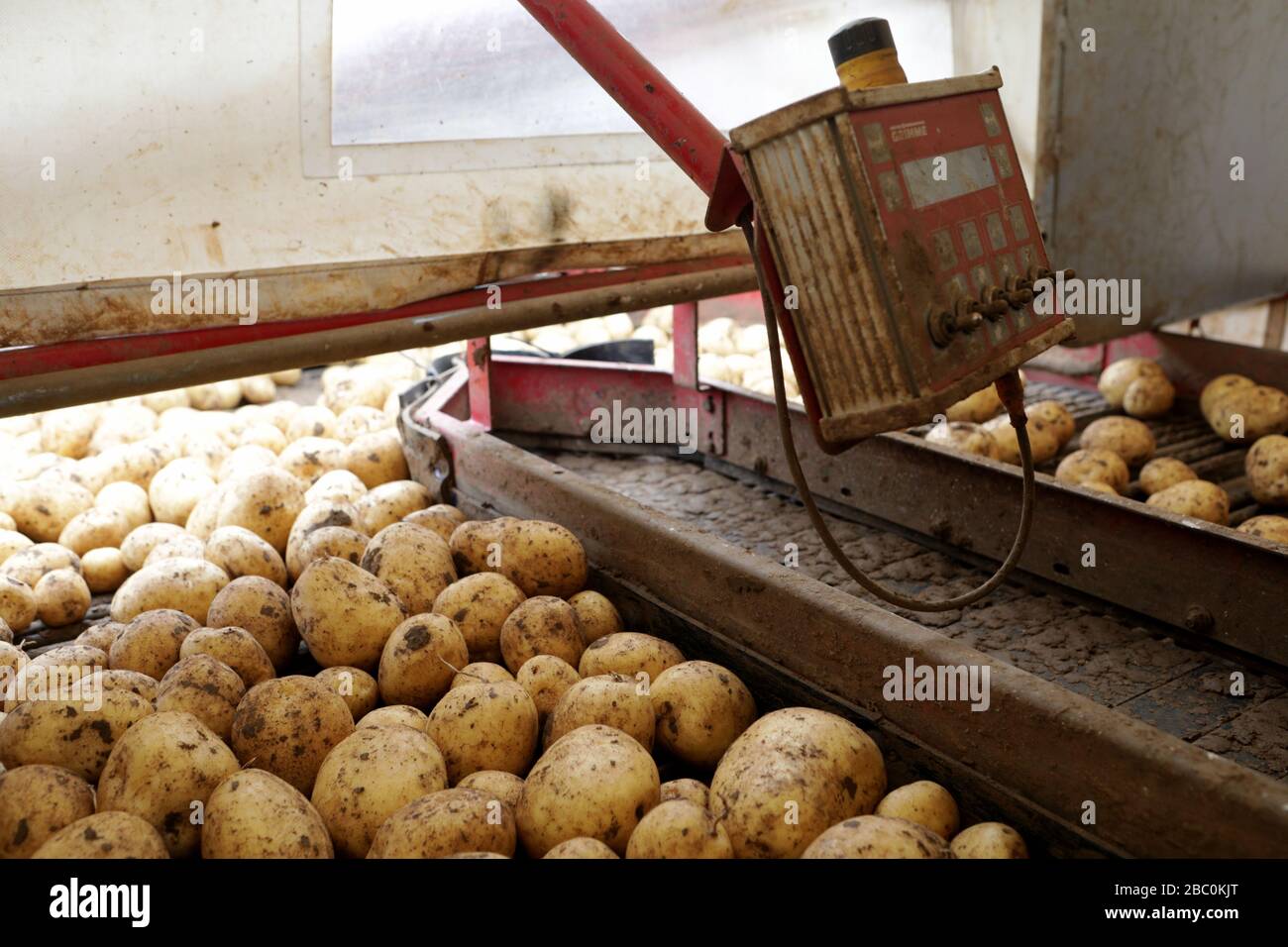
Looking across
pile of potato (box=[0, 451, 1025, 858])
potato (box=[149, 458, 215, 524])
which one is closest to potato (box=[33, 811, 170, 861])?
pile of potato (box=[0, 451, 1025, 858])

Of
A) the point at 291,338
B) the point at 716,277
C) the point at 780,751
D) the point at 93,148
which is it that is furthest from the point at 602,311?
the point at 780,751

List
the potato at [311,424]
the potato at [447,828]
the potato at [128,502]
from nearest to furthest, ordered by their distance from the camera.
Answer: the potato at [447,828] < the potato at [128,502] < the potato at [311,424]

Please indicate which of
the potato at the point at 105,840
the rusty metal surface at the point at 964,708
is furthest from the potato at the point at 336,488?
the potato at the point at 105,840

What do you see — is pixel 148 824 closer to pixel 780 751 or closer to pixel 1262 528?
pixel 780 751

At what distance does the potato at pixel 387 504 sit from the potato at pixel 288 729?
4.10 ft

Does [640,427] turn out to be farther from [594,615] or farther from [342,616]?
[342,616]

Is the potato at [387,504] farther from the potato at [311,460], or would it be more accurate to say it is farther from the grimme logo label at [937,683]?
the grimme logo label at [937,683]

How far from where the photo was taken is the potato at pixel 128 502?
11.9ft

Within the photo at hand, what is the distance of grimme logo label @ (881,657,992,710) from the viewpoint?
196 cm

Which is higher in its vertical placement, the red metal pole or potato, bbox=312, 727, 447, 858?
the red metal pole

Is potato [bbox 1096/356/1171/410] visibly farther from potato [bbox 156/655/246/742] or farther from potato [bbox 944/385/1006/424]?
potato [bbox 156/655/246/742]

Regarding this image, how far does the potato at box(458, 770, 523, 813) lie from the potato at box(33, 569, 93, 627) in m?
1.61

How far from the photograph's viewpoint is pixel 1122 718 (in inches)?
71.2

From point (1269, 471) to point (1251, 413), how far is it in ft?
2.00
